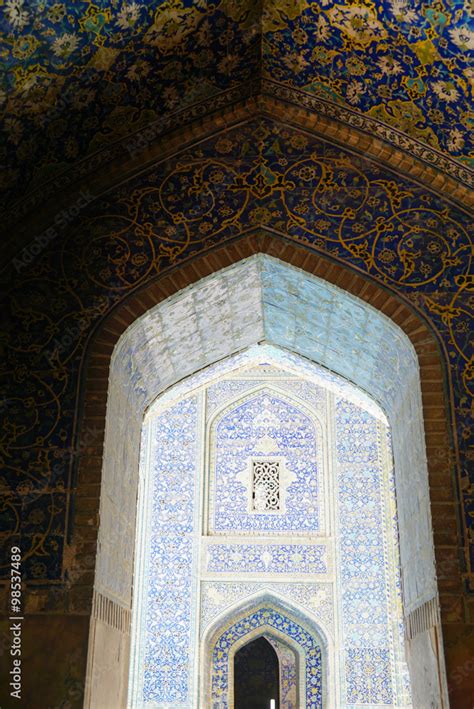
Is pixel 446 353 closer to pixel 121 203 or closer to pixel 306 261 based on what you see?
pixel 306 261

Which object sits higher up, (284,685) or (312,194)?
(312,194)

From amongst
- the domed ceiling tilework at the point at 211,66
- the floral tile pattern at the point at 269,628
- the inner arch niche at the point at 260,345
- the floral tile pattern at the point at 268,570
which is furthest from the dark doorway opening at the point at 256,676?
the domed ceiling tilework at the point at 211,66

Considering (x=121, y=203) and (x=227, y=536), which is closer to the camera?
(x=121, y=203)

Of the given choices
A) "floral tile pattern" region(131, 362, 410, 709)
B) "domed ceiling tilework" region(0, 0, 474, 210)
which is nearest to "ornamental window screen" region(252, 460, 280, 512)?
"floral tile pattern" region(131, 362, 410, 709)

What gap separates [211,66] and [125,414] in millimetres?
2093

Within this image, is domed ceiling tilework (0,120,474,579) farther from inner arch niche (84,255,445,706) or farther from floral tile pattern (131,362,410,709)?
floral tile pattern (131,362,410,709)

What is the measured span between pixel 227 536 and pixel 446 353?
660 centimetres

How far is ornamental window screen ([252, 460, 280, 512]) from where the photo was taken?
10.5 m

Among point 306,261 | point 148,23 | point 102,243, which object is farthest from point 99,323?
point 148,23

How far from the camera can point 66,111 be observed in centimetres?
455

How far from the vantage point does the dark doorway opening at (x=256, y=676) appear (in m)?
14.9

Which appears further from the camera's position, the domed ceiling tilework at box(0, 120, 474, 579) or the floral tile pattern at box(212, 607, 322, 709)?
the floral tile pattern at box(212, 607, 322, 709)

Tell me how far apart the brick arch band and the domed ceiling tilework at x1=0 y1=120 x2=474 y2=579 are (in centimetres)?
7

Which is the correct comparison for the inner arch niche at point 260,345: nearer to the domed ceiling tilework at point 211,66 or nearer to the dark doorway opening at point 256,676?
the domed ceiling tilework at point 211,66
